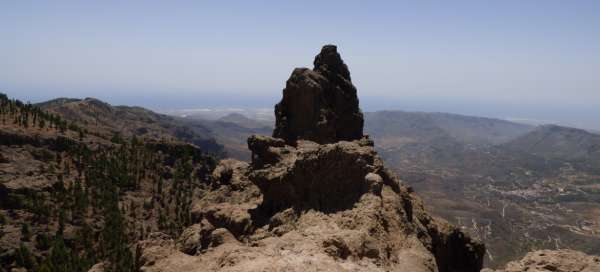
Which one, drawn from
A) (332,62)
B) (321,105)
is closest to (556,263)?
(321,105)

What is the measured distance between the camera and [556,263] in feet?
56.2

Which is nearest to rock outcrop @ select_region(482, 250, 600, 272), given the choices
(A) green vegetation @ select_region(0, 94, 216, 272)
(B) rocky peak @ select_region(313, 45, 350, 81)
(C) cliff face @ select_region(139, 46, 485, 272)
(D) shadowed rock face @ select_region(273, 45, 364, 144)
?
(C) cliff face @ select_region(139, 46, 485, 272)

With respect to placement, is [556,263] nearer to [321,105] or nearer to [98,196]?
[321,105]

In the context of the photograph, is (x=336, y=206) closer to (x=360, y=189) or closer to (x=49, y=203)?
(x=360, y=189)

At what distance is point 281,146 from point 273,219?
342 inches

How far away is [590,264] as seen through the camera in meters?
16.7

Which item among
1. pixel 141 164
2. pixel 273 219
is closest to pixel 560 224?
pixel 141 164

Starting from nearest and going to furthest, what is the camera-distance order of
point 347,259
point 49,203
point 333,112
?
point 347,259
point 333,112
point 49,203

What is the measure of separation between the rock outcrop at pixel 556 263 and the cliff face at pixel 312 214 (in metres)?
3.60

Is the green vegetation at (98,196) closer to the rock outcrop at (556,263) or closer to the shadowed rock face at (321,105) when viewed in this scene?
the shadowed rock face at (321,105)

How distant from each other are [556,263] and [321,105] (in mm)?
19974

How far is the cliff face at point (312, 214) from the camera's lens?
16234mm

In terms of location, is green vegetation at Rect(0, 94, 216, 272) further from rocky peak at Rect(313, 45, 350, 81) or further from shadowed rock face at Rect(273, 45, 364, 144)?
rocky peak at Rect(313, 45, 350, 81)

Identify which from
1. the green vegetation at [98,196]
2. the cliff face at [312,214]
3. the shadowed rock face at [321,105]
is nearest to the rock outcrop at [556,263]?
the cliff face at [312,214]
